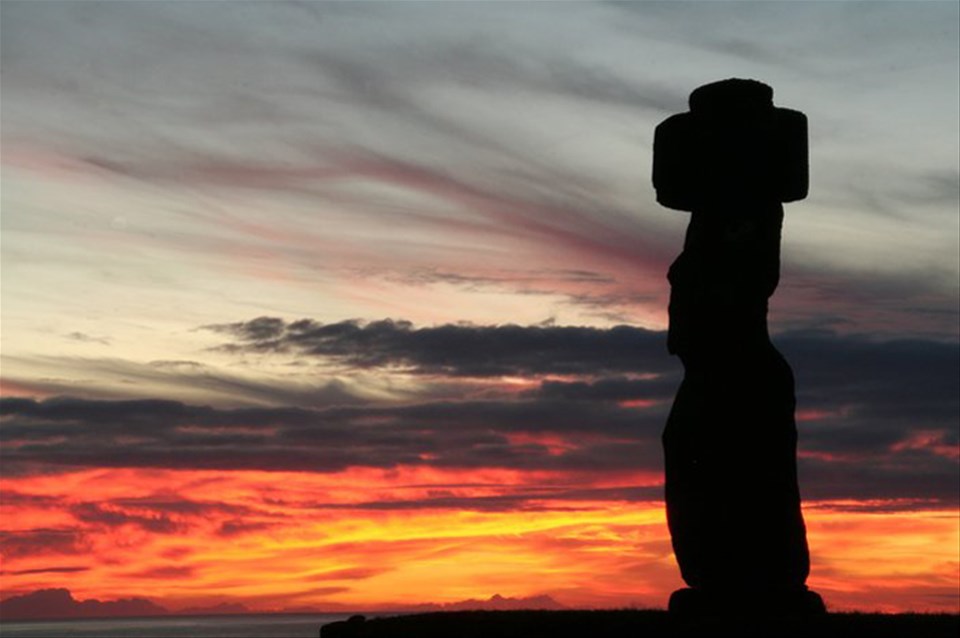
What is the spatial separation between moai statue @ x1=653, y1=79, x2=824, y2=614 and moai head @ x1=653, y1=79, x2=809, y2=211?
0.05 ft

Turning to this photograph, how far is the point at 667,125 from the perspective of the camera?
89.4 feet

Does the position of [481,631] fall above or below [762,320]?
below

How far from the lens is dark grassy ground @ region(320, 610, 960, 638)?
2362 cm

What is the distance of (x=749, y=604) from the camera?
25609 mm

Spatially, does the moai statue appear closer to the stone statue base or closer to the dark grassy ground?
the stone statue base

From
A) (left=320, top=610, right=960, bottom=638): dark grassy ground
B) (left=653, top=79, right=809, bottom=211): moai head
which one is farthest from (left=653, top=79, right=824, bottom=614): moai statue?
(left=320, top=610, right=960, bottom=638): dark grassy ground

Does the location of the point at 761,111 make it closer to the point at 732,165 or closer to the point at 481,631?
the point at 732,165

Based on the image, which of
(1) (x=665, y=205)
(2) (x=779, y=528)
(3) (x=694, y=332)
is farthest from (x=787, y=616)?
(1) (x=665, y=205)

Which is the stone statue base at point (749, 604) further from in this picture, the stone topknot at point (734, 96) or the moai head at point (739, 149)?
the stone topknot at point (734, 96)

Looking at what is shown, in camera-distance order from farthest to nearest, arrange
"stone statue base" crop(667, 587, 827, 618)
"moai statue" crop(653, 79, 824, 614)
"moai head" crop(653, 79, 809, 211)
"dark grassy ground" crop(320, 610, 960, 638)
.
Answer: "moai head" crop(653, 79, 809, 211)
"moai statue" crop(653, 79, 824, 614)
"stone statue base" crop(667, 587, 827, 618)
"dark grassy ground" crop(320, 610, 960, 638)

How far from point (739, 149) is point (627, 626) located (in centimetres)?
770

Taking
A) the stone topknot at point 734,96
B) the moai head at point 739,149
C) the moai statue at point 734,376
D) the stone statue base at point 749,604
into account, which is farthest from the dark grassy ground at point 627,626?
the stone topknot at point 734,96

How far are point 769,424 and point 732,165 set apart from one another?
4.14 metres

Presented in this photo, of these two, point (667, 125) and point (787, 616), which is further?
point (667, 125)
